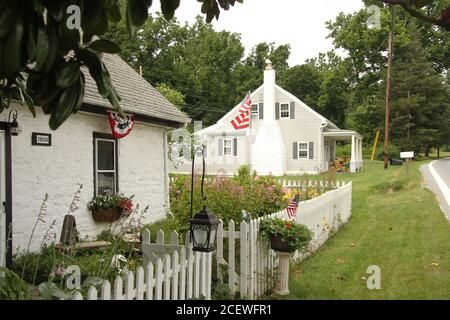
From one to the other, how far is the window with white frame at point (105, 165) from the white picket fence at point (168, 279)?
4279 millimetres

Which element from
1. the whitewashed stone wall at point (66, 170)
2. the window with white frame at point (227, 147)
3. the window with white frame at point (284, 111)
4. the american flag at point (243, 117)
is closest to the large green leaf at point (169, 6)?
the whitewashed stone wall at point (66, 170)

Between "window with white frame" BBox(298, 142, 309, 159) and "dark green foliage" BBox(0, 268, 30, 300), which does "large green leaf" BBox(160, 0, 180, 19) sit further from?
"window with white frame" BBox(298, 142, 309, 159)

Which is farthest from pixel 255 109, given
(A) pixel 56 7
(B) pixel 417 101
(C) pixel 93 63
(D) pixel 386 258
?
(A) pixel 56 7

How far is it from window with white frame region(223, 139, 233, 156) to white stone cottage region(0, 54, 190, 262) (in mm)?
17670

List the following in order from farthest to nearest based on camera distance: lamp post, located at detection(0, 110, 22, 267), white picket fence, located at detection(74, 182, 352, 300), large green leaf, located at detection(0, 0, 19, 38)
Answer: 1. lamp post, located at detection(0, 110, 22, 267)
2. white picket fence, located at detection(74, 182, 352, 300)
3. large green leaf, located at detection(0, 0, 19, 38)

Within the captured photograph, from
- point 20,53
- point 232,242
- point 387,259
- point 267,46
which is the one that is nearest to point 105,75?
point 20,53

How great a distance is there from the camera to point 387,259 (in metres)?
7.03

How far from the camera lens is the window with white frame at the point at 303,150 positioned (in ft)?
92.1

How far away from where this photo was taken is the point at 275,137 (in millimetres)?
27156

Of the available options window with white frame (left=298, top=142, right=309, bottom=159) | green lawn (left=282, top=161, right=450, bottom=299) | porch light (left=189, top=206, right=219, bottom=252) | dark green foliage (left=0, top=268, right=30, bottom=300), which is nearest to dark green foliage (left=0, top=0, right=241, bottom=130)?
dark green foliage (left=0, top=268, right=30, bottom=300)

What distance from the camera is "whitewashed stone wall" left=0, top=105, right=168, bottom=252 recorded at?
6.91 m

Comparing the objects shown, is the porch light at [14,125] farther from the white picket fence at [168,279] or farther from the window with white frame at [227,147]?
the window with white frame at [227,147]

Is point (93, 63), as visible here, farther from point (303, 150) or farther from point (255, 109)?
point (255, 109)

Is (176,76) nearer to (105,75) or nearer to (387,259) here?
(387,259)
